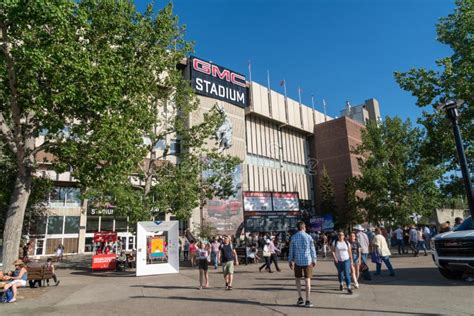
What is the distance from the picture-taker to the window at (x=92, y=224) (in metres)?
36.0

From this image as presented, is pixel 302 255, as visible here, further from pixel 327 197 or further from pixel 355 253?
pixel 327 197

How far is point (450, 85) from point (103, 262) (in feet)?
70.4

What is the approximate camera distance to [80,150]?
1379 centimetres

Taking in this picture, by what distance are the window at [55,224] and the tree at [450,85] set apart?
33.3m

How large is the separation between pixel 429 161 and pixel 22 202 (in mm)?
20704

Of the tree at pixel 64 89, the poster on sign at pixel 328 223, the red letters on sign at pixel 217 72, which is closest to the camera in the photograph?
the tree at pixel 64 89

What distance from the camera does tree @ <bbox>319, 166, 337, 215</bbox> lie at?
52125 millimetres

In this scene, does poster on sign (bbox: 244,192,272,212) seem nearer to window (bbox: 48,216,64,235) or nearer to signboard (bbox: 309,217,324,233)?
signboard (bbox: 309,217,324,233)

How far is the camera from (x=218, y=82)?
156 feet

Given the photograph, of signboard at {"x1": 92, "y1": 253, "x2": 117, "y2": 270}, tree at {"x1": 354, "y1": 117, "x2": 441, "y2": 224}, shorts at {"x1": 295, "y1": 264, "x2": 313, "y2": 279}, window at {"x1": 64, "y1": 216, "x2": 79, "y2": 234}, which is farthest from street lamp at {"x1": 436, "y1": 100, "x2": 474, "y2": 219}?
window at {"x1": 64, "y1": 216, "x2": 79, "y2": 234}

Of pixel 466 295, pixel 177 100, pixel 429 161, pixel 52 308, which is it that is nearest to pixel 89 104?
pixel 52 308

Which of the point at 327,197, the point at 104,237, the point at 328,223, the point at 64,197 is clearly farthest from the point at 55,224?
the point at 327,197

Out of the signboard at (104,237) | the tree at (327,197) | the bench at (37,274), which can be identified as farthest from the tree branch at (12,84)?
the tree at (327,197)

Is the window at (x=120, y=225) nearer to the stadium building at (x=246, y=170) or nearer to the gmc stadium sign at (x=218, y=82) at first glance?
the stadium building at (x=246, y=170)
